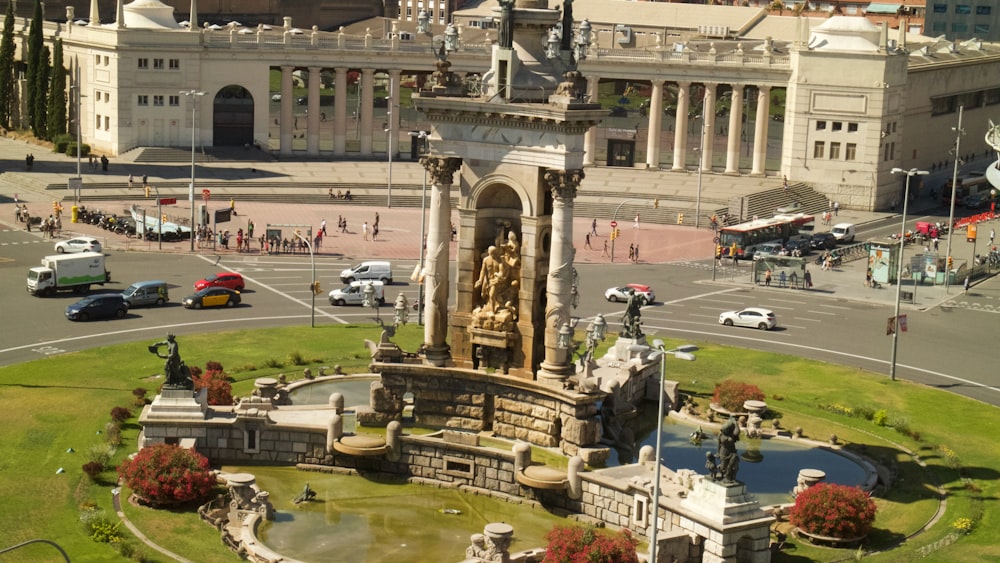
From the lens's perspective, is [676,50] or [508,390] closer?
[508,390]

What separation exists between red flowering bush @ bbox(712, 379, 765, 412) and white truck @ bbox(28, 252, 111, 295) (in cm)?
5175

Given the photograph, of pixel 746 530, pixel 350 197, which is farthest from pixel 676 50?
pixel 746 530

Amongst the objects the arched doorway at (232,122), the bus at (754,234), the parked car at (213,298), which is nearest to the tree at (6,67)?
the arched doorway at (232,122)

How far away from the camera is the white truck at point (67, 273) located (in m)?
122

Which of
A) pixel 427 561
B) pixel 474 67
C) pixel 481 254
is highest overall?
pixel 474 67

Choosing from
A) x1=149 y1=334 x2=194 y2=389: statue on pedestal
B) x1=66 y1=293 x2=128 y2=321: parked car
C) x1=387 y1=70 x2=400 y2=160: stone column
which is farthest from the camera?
x1=387 y1=70 x2=400 y2=160: stone column

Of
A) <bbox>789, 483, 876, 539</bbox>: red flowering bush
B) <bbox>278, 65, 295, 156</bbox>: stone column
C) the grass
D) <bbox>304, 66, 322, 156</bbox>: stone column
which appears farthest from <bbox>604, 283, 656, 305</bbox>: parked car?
<bbox>278, 65, 295, 156</bbox>: stone column

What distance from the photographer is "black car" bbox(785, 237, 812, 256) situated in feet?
497

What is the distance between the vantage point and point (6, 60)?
628 feet

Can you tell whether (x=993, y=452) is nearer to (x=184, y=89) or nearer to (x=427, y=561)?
(x=427, y=561)

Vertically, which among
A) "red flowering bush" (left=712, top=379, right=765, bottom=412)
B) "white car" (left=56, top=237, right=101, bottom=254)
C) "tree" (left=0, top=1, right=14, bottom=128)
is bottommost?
"red flowering bush" (left=712, top=379, right=765, bottom=412)

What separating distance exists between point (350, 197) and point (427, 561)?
103215 mm

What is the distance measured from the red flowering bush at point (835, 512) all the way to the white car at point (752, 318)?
48637 mm

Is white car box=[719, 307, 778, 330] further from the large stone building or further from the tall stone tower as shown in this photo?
the large stone building
